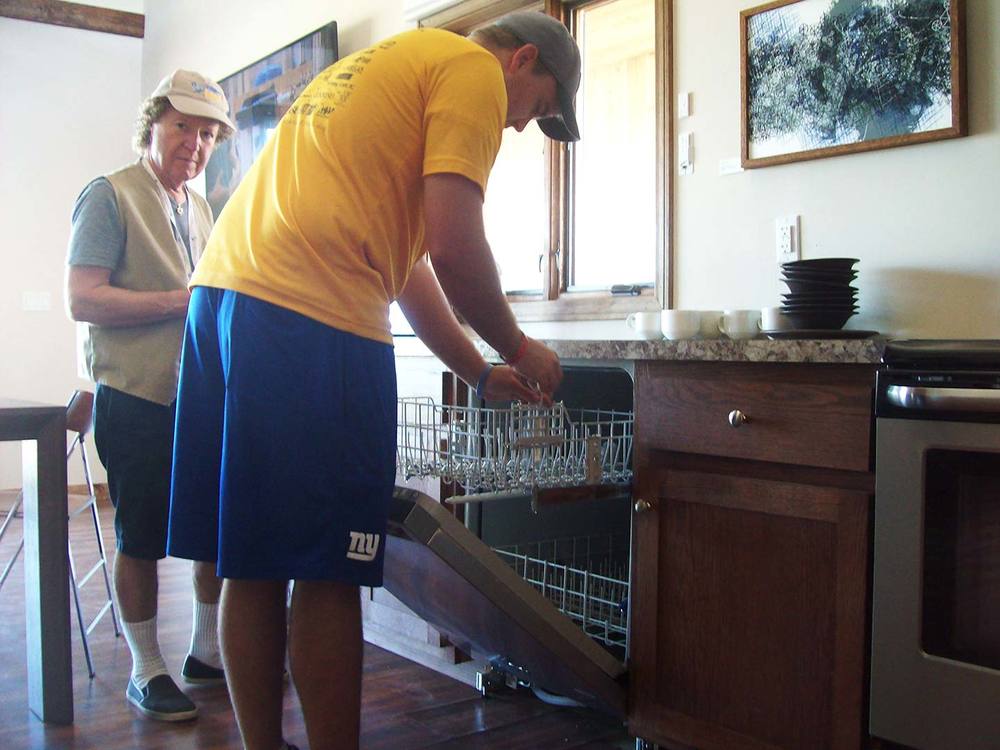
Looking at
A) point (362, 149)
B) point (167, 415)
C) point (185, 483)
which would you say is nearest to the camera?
point (362, 149)

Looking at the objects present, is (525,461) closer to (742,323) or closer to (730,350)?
(730,350)

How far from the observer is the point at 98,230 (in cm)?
215

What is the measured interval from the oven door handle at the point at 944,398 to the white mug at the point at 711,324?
0.66 meters

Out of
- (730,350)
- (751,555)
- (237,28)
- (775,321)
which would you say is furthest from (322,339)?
(237,28)

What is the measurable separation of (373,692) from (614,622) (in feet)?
2.17

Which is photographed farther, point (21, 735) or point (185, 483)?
point (21, 735)

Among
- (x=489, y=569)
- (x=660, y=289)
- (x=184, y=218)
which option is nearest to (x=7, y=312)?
(x=184, y=218)

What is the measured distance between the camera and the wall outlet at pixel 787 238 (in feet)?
7.20

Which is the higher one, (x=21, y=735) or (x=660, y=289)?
(x=660, y=289)

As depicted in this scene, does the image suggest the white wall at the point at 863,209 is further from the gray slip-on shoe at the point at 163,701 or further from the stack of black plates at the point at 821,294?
the gray slip-on shoe at the point at 163,701

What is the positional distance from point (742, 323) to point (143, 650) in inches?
62.1

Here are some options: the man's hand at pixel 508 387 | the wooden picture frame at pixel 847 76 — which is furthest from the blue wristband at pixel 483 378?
the wooden picture frame at pixel 847 76

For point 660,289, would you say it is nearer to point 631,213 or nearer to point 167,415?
point 631,213

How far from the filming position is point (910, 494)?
1399 mm
